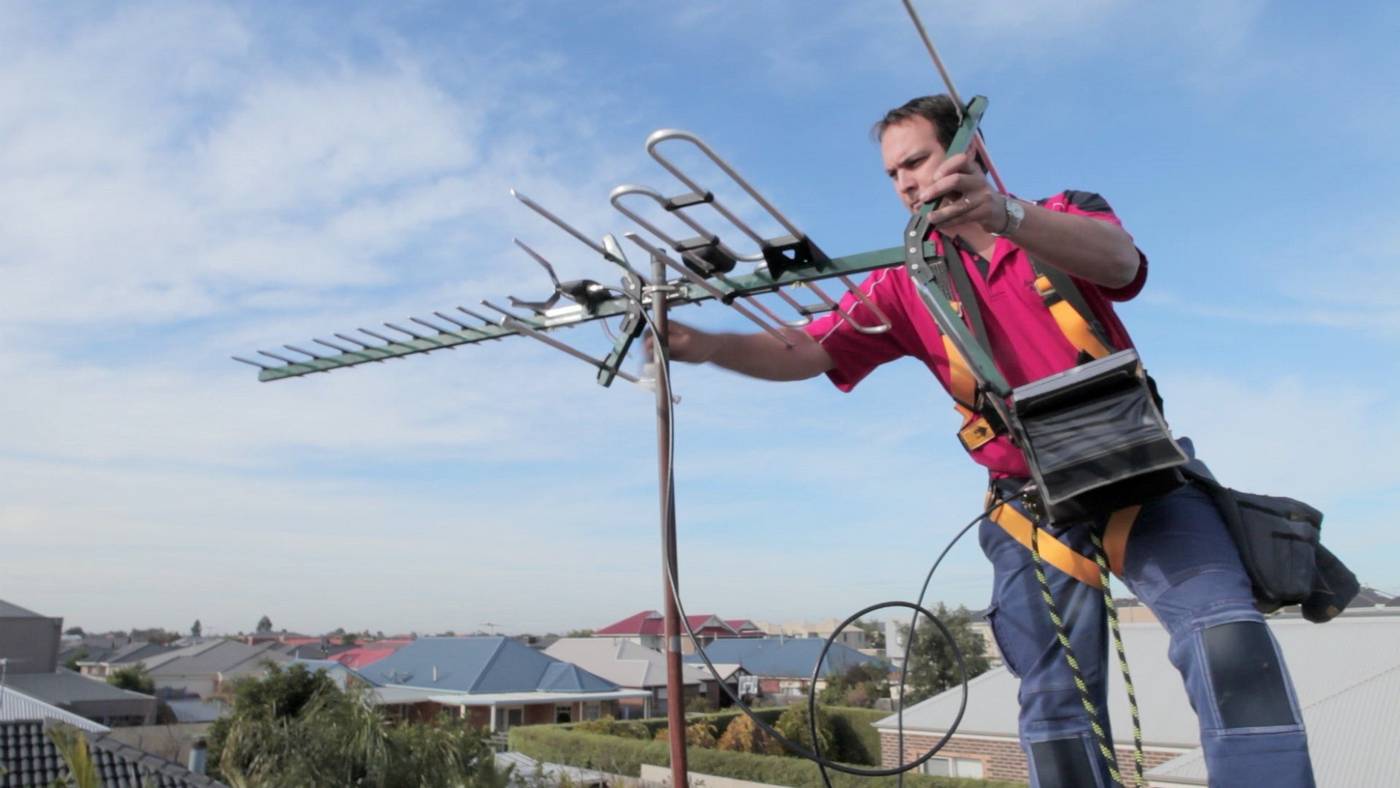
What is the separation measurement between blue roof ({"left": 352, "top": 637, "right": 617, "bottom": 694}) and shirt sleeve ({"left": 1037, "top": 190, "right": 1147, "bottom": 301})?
3443 centimetres

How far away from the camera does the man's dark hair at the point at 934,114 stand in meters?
1.89

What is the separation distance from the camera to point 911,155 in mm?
1897

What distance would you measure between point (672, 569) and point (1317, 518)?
43.6 inches

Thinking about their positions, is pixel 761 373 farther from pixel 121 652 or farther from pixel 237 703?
pixel 121 652

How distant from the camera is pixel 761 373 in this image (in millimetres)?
2246

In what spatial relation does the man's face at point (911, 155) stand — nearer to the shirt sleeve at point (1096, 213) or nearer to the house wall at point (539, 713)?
the shirt sleeve at point (1096, 213)

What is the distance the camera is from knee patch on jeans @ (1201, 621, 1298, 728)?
4.88 feet

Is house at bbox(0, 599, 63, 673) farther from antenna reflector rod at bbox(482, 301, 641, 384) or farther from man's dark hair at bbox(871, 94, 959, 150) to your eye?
man's dark hair at bbox(871, 94, 959, 150)

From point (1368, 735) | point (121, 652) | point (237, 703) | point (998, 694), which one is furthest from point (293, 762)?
point (121, 652)

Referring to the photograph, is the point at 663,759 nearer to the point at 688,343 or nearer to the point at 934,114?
the point at 688,343

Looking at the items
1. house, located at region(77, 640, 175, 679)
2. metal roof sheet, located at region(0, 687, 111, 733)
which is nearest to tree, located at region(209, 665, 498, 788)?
metal roof sheet, located at region(0, 687, 111, 733)

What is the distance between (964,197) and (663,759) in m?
20.0

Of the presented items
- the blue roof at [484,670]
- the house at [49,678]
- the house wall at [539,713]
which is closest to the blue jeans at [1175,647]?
the blue roof at [484,670]

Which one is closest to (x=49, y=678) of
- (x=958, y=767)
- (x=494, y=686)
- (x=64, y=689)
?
(x=64, y=689)
